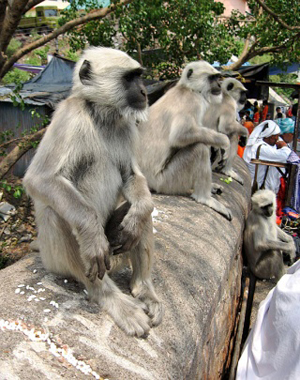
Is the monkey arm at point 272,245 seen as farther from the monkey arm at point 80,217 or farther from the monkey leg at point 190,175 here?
the monkey arm at point 80,217

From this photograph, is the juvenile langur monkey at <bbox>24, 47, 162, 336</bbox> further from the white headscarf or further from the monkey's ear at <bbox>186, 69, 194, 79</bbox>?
the white headscarf

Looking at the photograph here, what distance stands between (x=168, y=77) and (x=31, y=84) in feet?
18.7

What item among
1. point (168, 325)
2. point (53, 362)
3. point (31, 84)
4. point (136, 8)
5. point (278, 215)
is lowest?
point (278, 215)

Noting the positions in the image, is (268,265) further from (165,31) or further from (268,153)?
(165,31)

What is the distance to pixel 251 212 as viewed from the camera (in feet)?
19.1

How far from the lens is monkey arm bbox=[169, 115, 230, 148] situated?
15.0 feet

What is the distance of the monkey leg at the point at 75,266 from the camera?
2.00 meters

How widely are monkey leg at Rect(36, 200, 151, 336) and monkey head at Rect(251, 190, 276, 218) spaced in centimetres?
396

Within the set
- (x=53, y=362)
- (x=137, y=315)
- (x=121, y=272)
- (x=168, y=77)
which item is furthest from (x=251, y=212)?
(x=168, y=77)

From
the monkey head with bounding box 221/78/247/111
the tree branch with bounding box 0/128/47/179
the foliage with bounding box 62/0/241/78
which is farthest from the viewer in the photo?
the foliage with bounding box 62/0/241/78

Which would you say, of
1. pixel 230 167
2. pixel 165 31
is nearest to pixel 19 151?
pixel 230 167

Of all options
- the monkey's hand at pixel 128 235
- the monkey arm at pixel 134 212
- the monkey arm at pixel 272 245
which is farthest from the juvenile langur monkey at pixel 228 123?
the monkey's hand at pixel 128 235

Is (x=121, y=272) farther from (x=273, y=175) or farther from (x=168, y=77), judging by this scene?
(x=168, y=77)

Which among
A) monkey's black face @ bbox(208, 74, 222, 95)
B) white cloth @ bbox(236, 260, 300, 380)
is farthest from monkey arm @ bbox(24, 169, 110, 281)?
monkey's black face @ bbox(208, 74, 222, 95)
